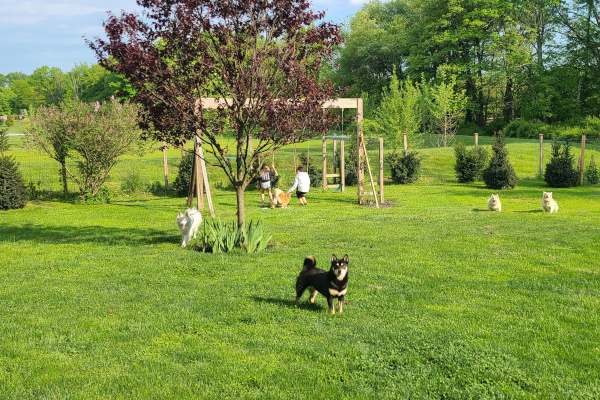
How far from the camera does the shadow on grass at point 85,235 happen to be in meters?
11.6

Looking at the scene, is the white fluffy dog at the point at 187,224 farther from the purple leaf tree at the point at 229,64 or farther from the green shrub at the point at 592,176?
the green shrub at the point at 592,176

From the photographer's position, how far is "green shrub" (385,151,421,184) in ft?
82.4

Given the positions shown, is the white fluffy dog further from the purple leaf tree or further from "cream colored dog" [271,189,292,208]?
"cream colored dog" [271,189,292,208]

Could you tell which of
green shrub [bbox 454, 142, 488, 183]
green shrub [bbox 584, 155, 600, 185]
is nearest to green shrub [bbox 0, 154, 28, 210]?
green shrub [bbox 454, 142, 488, 183]

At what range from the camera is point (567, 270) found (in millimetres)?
8141

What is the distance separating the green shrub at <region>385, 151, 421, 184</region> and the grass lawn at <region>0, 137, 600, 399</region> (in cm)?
1251

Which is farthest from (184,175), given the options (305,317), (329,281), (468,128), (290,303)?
(468,128)

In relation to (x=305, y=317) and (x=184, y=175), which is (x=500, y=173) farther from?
(x=305, y=317)

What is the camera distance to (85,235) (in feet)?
40.6

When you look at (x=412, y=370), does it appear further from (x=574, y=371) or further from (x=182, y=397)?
(x=182, y=397)

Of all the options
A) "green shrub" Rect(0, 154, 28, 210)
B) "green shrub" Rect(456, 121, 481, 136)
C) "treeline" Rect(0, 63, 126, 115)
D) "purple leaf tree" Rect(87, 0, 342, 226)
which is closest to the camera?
"purple leaf tree" Rect(87, 0, 342, 226)

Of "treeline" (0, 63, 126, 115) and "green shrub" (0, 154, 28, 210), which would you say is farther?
"treeline" (0, 63, 126, 115)

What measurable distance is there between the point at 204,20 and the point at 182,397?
23.6 feet

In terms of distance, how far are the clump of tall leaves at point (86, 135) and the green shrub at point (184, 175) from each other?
2229mm
